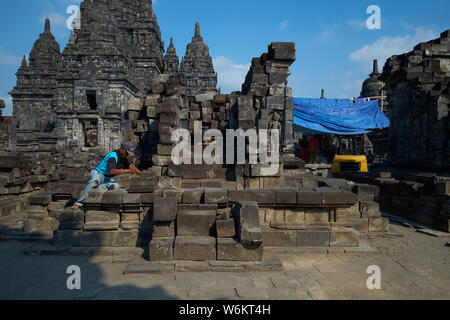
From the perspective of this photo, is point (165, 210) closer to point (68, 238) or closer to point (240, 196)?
point (240, 196)

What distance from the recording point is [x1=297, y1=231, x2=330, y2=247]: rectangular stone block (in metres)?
4.68

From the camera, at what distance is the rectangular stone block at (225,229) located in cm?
416

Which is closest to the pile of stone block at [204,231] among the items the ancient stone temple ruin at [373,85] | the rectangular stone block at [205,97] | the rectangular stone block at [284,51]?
the rectangular stone block at [205,97]

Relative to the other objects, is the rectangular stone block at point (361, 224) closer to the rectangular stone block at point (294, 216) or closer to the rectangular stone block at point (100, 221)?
the rectangular stone block at point (294, 216)

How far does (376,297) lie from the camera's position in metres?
3.17

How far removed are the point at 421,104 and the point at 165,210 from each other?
9.21 m

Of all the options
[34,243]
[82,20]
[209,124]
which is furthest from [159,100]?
[82,20]

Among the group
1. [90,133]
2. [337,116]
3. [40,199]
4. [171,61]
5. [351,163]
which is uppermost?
[171,61]

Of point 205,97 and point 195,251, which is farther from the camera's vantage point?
point 205,97

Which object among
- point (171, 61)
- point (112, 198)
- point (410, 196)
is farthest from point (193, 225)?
point (171, 61)

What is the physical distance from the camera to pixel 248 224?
4.04m

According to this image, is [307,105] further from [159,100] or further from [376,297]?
[376,297]

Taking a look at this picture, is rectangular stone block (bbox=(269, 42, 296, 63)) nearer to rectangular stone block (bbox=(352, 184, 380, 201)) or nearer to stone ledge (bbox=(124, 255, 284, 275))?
rectangular stone block (bbox=(352, 184, 380, 201))
